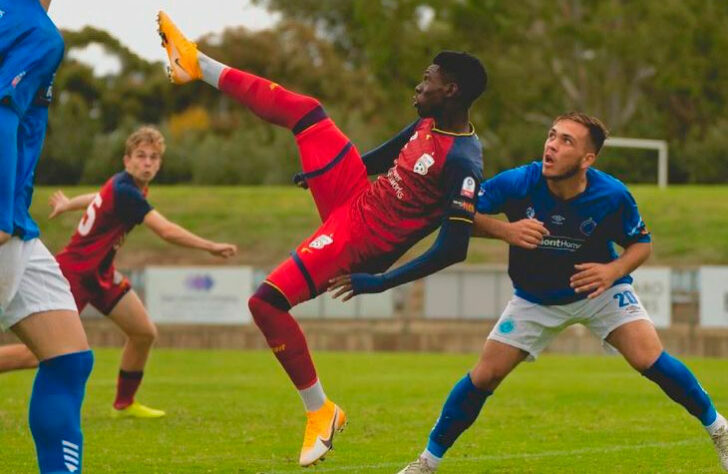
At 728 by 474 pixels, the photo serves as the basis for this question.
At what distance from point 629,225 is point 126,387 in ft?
18.7

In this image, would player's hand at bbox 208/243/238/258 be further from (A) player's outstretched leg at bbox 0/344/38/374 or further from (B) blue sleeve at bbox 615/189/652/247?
(B) blue sleeve at bbox 615/189/652/247

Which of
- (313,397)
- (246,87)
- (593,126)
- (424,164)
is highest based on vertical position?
(246,87)

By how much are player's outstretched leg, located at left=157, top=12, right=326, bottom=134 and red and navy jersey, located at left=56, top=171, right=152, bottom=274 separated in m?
3.60

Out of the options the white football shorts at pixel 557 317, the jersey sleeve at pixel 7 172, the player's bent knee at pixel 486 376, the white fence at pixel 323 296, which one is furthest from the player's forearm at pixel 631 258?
the white fence at pixel 323 296

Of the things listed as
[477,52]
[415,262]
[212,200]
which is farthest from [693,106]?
[415,262]

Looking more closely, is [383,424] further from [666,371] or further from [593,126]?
[593,126]

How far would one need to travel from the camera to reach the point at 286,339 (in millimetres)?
8094

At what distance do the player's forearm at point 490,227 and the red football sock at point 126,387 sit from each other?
526 cm

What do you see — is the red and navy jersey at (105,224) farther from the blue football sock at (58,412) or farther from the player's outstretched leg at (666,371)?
the blue football sock at (58,412)

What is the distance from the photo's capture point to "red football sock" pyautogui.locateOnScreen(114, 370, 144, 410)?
40.9 feet

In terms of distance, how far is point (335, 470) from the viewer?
912cm

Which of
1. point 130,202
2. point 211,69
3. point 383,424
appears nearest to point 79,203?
point 130,202

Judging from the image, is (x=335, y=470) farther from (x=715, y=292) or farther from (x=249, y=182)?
(x=249, y=182)

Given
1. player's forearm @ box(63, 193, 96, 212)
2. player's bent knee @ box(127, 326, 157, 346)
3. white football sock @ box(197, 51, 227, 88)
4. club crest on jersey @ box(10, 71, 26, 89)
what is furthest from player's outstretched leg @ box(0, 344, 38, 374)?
club crest on jersey @ box(10, 71, 26, 89)
